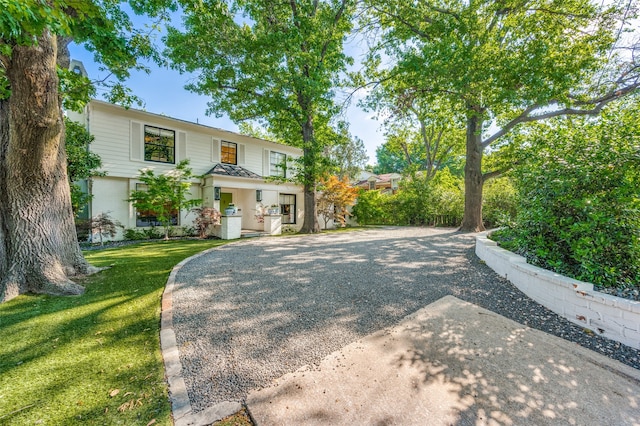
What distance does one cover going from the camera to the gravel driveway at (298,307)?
2146mm

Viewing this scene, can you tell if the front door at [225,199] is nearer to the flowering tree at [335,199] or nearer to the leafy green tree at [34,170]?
the flowering tree at [335,199]

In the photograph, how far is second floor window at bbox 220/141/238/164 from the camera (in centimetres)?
1220

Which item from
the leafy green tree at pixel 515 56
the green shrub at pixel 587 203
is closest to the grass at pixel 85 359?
the green shrub at pixel 587 203

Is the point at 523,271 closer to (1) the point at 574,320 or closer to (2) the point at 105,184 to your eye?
(1) the point at 574,320

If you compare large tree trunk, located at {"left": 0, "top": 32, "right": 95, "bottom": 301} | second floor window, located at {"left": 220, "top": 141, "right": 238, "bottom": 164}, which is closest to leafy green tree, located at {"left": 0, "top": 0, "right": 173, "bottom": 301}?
large tree trunk, located at {"left": 0, "top": 32, "right": 95, "bottom": 301}

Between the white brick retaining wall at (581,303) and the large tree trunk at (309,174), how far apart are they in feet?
26.3

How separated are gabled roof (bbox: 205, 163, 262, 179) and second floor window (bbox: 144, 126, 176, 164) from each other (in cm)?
174

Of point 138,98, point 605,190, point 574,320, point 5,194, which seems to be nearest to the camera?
point 574,320

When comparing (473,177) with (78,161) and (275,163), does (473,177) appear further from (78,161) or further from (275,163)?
(78,161)

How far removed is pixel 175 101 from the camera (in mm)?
11656

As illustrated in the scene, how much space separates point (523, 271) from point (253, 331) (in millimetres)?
3872

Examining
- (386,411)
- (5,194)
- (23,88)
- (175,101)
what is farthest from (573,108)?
(175,101)

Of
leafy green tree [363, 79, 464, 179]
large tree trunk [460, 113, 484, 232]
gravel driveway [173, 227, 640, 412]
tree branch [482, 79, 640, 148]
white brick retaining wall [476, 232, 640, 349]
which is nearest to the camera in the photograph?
gravel driveway [173, 227, 640, 412]

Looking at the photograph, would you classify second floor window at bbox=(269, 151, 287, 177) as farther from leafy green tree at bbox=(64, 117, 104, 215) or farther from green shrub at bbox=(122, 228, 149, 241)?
leafy green tree at bbox=(64, 117, 104, 215)
